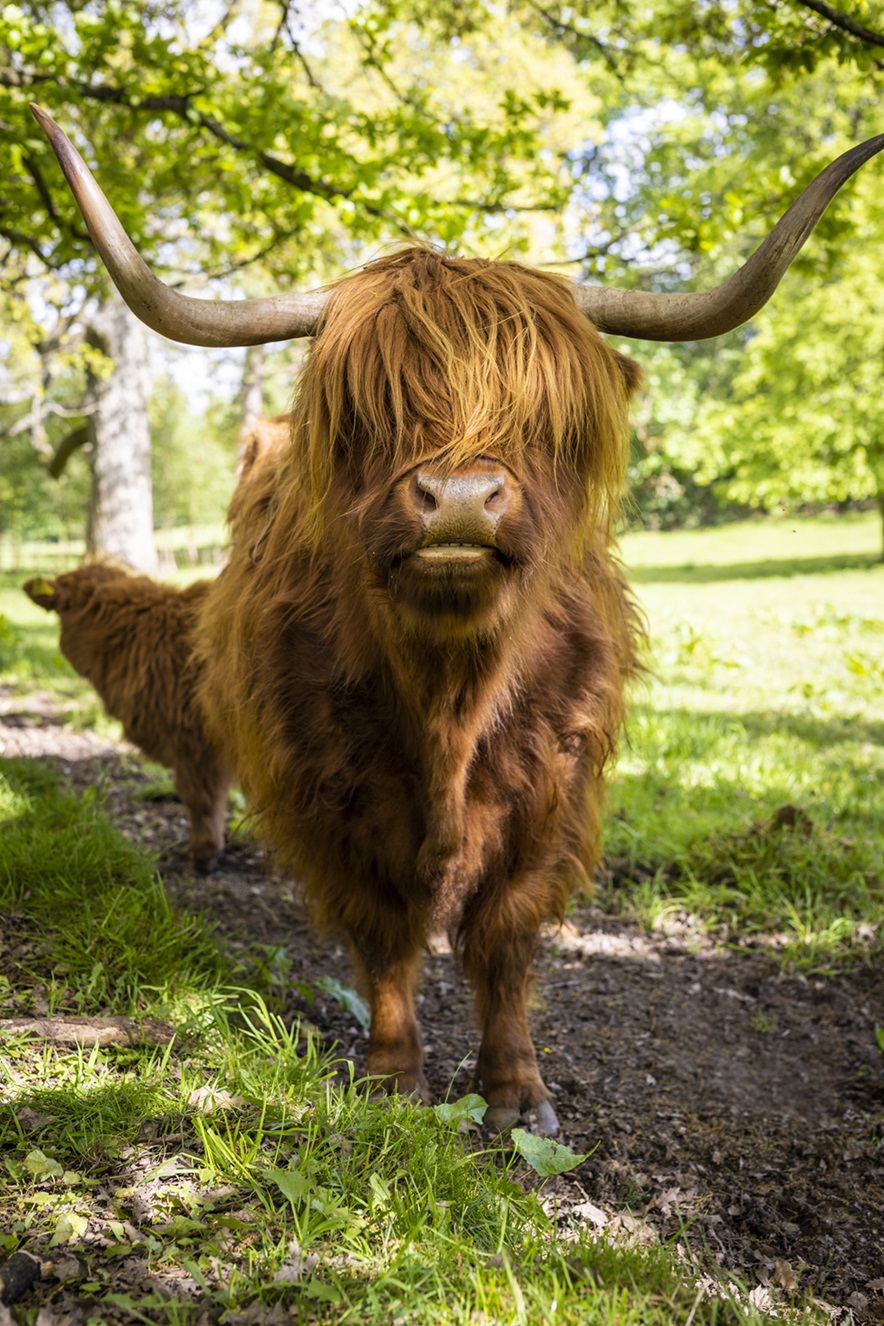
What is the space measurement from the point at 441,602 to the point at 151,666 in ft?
9.18

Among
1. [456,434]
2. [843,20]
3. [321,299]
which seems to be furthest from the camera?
[843,20]

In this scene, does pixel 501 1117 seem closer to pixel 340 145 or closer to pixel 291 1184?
pixel 291 1184

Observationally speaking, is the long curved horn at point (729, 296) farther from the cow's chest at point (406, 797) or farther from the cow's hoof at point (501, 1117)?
the cow's hoof at point (501, 1117)

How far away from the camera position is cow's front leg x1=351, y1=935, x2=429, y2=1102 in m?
2.63

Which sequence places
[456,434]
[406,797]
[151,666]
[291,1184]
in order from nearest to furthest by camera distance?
1. [291,1184]
2. [456,434]
3. [406,797]
4. [151,666]

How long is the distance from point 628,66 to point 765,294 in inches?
171

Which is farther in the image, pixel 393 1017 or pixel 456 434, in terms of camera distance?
pixel 393 1017

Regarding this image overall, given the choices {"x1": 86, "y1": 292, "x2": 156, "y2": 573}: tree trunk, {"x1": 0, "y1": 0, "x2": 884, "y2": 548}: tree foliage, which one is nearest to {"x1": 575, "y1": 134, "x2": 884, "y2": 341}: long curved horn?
{"x1": 0, "y1": 0, "x2": 884, "y2": 548}: tree foliage

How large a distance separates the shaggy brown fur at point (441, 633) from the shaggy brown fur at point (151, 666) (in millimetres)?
1366

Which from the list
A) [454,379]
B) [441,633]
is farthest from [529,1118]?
[454,379]

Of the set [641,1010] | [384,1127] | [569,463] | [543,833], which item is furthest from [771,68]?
[384,1127]

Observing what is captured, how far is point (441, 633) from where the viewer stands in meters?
2.06

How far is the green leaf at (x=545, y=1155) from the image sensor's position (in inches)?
81.1

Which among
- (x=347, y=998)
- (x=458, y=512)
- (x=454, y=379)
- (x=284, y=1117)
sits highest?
(x=454, y=379)
